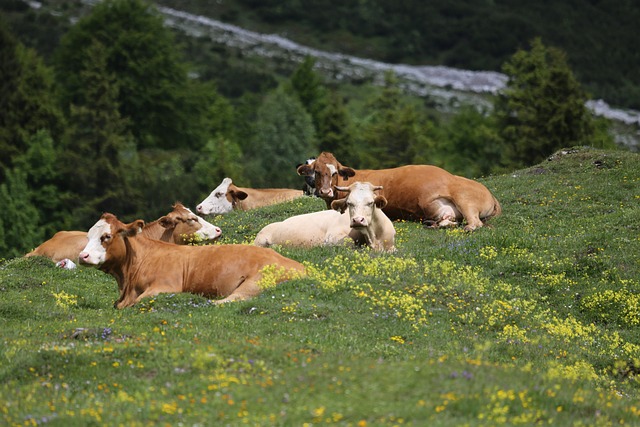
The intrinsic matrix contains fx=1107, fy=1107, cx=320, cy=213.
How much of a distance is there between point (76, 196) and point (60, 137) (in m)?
11.6

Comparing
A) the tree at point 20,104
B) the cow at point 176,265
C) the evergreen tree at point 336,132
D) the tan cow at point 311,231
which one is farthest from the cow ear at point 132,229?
the evergreen tree at point 336,132

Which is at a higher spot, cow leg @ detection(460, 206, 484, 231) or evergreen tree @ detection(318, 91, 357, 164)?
cow leg @ detection(460, 206, 484, 231)

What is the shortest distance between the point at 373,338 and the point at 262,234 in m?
9.10

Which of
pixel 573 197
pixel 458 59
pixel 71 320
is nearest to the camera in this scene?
pixel 71 320

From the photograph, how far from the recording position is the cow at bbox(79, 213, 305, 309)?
67.5ft

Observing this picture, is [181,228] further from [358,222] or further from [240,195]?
[240,195]

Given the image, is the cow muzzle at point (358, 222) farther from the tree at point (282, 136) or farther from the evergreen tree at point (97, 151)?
the tree at point (282, 136)

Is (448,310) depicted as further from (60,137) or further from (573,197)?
(60,137)

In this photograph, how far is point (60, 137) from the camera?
9262 centimetres

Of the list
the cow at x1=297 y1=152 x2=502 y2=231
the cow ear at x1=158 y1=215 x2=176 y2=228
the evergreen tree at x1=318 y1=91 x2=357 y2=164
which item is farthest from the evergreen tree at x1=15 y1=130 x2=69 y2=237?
the cow ear at x1=158 y1=215 x2=176 y2=228

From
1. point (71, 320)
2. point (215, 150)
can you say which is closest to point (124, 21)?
point (215, 150)

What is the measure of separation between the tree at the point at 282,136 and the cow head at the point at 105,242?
266ft

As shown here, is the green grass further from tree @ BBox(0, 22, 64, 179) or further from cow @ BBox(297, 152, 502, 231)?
tree @ BBox(0, 22, 64, 179)

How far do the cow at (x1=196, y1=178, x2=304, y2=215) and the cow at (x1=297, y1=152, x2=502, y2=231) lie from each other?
6727 mm
